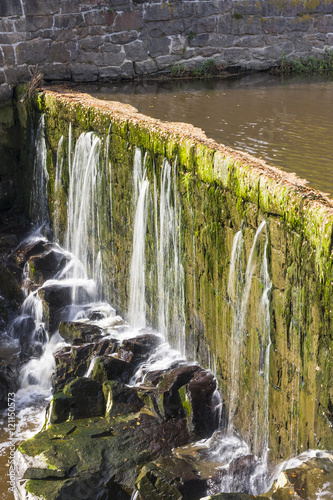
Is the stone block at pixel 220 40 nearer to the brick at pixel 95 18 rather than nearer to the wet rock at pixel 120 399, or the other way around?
the brick at pixel 95 18

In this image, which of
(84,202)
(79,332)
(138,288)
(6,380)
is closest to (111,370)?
(79,332)

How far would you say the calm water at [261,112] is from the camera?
5.81 metres

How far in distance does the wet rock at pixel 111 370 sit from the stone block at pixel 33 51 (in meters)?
5.68

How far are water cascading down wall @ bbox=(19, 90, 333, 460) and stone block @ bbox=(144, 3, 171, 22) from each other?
2.78m

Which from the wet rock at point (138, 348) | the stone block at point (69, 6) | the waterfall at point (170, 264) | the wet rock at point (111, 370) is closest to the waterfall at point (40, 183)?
the stone block at point (69, 6)

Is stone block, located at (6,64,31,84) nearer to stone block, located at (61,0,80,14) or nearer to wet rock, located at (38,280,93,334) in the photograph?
stone block, located at (61,0,80,14)

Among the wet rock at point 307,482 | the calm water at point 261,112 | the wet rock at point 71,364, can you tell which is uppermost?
the calm water at point 261,112

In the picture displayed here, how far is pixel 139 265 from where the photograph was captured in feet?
22.7

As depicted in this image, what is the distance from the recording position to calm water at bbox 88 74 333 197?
19.1ft

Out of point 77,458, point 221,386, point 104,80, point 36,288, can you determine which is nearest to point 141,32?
point 104,80

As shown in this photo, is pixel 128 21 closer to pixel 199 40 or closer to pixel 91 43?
pixel 91 43

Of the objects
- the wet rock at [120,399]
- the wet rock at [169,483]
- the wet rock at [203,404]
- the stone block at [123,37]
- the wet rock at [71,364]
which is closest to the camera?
the wet rock at [169,483]

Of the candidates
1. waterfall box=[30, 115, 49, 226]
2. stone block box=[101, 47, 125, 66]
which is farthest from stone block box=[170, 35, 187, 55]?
waterfall box=[30, 115, 49, 226]

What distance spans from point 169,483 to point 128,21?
7.77 metres
